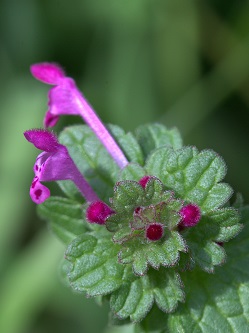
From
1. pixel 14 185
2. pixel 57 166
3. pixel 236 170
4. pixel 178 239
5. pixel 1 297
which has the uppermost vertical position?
pixel 178 239

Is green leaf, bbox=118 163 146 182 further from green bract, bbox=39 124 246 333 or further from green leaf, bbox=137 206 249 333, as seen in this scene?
green leaf, bbox=137 206 249 333

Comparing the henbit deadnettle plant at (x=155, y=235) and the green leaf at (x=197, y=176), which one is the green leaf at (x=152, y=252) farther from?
the green leaf at (x=197, y=176)

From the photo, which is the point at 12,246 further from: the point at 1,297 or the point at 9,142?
the point at 9,142

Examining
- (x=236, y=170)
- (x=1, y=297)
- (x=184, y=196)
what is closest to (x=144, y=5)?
(x=236, y=170)

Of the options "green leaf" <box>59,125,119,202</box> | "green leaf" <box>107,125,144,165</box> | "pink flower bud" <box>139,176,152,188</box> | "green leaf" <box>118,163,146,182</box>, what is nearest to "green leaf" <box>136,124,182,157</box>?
"green leaf" <box>107,125,144,165</box>

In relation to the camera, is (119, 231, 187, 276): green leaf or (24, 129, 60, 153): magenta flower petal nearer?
(119, 231, 187, 276): green leaf
